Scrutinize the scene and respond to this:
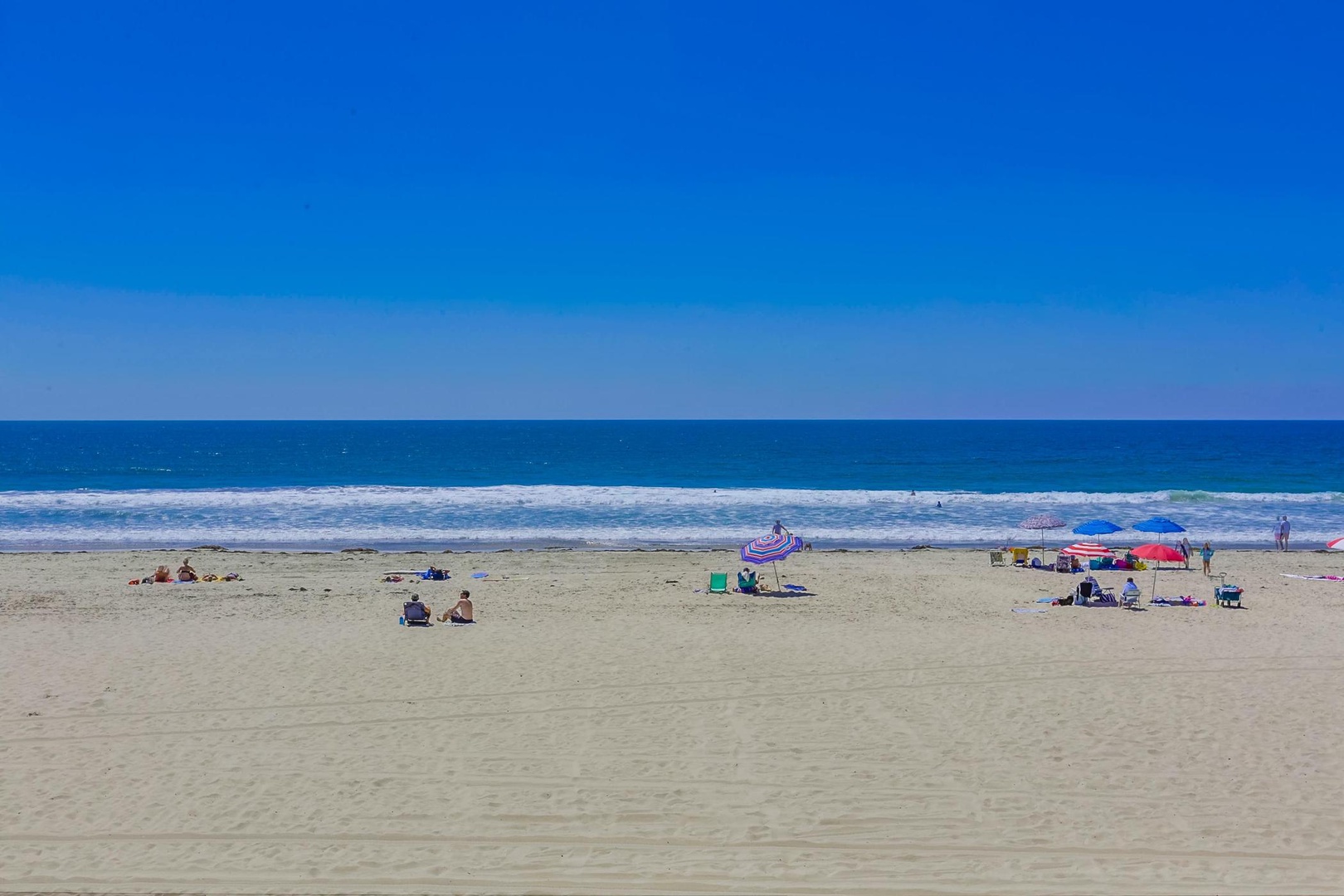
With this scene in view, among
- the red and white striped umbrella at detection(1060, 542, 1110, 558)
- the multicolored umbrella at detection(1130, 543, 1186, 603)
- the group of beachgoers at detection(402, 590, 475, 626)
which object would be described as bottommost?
the group of beachgoers at detection(402, 590, 475, 626)

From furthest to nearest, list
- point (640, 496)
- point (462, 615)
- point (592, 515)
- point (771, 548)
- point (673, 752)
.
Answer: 1. point (640, 496)
2. point (592, 515)
3. point (771, 548)
4. point (462, 615)
5. point (673, 752)

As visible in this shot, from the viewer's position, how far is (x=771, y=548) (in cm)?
1741

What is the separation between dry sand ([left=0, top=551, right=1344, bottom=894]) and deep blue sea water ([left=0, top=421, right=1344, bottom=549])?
1448cm

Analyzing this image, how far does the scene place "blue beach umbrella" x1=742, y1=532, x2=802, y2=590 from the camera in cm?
1733

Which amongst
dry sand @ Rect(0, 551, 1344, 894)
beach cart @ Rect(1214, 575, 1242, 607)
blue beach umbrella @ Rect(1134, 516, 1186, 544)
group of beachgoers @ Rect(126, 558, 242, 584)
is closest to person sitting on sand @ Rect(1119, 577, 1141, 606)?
dry sand @ Rect(0, 551, 1344, 894)

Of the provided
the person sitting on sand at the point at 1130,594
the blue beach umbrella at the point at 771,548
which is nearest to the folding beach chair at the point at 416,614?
the blue beach umbrella at the point at 771,548

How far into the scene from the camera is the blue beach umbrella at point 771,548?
17328mm

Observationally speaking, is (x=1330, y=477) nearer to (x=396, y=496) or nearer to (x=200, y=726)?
(x=396, y=496)

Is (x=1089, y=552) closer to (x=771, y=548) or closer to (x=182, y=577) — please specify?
(x=771, y=548)

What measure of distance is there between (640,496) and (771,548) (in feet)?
80.1

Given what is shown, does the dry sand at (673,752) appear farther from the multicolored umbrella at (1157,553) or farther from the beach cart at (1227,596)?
the multicolored umbrella at (1157,553)

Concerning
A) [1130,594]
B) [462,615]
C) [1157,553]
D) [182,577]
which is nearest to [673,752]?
[462,615]

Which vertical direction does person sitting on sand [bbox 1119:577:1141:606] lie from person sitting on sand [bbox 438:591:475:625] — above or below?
above

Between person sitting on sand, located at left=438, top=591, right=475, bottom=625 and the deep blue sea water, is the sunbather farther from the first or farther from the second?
the deep blue sea water
